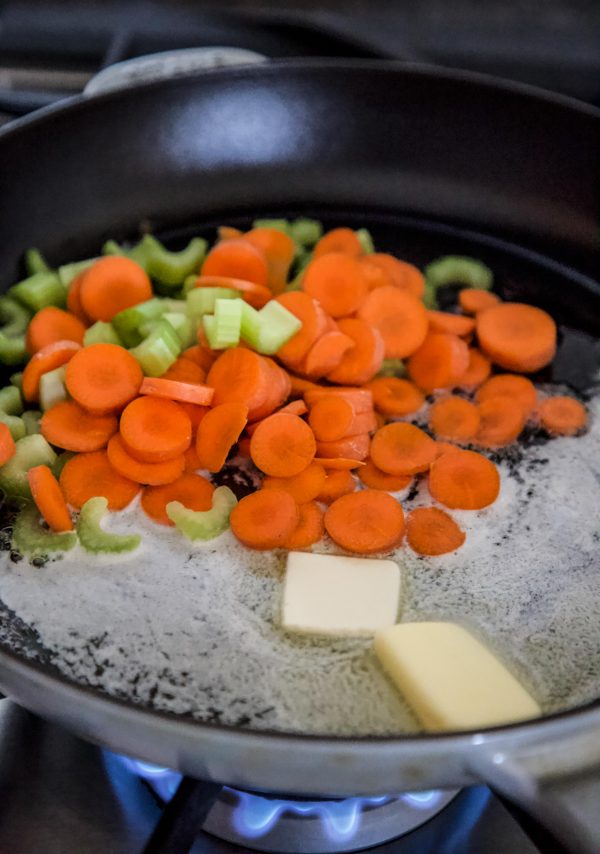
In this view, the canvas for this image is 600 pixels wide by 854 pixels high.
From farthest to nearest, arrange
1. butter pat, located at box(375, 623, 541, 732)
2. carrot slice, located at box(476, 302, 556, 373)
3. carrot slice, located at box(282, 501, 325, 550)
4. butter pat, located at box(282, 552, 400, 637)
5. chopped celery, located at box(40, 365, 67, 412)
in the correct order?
1. carrot slice, located at box(476, 302, 556, 373)
2. chopped celery, located at box(40, 365, 67, 412)
3. carrot slice, located at box(282, 501, 325, 550)
4. butter pat, located at box(282, 552, 400, 637)
5. butter pat, located at box(375, 623, 541, 732)

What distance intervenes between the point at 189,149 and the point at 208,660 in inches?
36.8

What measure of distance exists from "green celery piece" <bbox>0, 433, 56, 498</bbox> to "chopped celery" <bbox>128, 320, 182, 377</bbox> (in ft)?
0.55

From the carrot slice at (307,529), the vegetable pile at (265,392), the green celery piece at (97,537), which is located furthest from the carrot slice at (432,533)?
the green celery piece at (97,537)

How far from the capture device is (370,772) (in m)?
0.61

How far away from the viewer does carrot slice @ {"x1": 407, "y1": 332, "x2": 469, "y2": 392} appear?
1190 mm

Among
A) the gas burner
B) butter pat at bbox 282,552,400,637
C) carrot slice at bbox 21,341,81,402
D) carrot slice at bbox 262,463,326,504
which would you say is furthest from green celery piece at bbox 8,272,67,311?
the gas burner

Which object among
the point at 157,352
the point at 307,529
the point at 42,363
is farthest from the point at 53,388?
the point at 307,529

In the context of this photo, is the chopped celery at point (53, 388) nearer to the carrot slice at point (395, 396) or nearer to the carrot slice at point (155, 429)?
the carrot slice at point (155, 429)

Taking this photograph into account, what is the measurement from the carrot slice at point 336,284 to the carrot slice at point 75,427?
1.18 feet

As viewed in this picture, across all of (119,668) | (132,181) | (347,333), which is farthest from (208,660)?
(132,181)

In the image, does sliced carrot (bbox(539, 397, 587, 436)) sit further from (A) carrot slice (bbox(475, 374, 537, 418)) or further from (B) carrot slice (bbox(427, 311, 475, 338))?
(B) carrot slice (bbox(427, 311, 475, 338))

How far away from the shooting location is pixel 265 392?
1.08m

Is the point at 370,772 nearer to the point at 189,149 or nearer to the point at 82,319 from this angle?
the point at 82,319

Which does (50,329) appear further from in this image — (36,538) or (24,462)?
(36,538)
